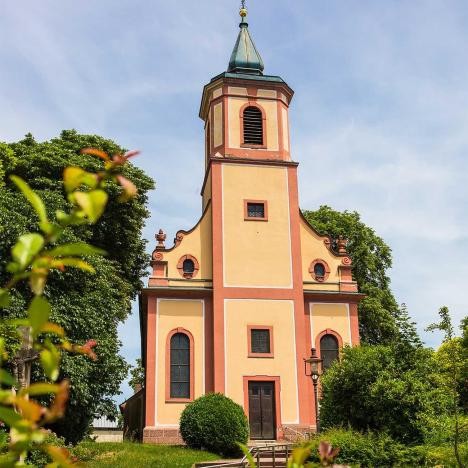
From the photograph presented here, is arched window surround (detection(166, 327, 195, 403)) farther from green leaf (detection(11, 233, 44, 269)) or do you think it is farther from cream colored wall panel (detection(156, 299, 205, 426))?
green leaf (detection(11, 233, 44, 269))

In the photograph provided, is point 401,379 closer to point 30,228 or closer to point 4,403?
point 30,228

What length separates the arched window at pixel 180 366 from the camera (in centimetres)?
2495

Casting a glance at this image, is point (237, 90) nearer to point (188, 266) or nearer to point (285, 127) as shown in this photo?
point (285, 127)

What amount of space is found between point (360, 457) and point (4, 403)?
1661 cm

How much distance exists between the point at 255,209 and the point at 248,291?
3.48 meters

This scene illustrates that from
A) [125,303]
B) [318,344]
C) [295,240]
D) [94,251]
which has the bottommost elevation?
[94,251]

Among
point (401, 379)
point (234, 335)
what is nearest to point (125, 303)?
point (234, 335)

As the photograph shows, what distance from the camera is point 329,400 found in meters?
20.7

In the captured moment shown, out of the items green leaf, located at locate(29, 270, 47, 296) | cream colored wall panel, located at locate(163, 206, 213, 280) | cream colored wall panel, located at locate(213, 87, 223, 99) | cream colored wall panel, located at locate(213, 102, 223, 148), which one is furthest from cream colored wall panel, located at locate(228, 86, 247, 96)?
green leaf, located at locate(29, 270, 47, 296)

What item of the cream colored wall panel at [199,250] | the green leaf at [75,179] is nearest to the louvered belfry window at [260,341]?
the cream colored wall panel at [199,250]

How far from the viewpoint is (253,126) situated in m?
29.2

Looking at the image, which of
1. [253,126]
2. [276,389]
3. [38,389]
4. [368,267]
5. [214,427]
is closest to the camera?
[38,389]

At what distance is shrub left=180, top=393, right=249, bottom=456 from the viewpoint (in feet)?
68.4

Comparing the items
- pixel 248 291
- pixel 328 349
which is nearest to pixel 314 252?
pixel 248 291
